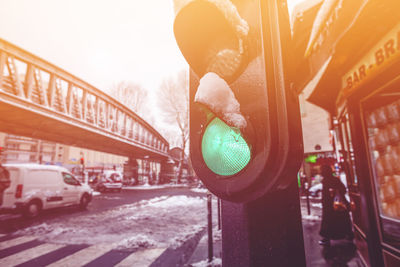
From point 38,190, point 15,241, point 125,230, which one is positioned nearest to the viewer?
point 15,241

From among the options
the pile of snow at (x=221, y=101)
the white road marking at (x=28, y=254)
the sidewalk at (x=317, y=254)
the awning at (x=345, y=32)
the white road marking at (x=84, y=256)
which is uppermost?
the awning at (x=345, y=32)

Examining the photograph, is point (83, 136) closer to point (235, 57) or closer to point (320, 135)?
point (320, 135)

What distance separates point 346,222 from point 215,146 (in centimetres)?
551

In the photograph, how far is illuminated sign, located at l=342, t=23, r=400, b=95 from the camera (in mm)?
2652

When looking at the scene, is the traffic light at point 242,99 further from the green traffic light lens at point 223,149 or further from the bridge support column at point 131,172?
the bridge support column at point 131,172

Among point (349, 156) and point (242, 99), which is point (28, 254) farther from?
point (349, 156)

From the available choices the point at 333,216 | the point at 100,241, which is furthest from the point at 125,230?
the point at 333,216

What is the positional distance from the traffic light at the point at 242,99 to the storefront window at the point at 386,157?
341cm

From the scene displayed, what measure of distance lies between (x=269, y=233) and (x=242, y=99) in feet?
1.83

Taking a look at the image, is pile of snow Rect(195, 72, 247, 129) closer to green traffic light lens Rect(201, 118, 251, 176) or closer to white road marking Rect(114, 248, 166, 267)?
green traffic light lens Rect(201, 118, 251, 176)

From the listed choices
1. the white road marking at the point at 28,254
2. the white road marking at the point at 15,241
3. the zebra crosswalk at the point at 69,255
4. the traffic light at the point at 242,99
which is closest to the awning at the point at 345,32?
the traffic light at the point at 242,99

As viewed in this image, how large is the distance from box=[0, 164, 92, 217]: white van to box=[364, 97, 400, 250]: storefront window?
10.2 metres

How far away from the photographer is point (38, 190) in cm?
862

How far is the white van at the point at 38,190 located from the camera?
7.87 meters
